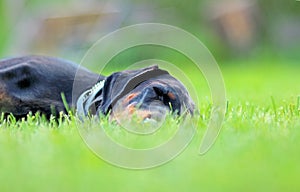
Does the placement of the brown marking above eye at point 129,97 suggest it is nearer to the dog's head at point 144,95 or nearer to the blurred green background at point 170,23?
the dog's head at point 144,95

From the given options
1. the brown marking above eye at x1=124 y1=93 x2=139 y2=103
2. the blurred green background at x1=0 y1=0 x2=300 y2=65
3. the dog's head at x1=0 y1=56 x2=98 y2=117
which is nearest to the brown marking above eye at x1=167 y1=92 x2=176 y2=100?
the brown marking above eye at x1=124 y1=93 x2=139 y2=103

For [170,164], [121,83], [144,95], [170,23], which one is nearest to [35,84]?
[121,83]

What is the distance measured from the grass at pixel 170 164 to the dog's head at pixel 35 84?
82cm

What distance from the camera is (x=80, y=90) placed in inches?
167

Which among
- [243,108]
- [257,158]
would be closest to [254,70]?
[243,108]

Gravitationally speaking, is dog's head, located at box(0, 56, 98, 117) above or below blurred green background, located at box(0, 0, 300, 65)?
below

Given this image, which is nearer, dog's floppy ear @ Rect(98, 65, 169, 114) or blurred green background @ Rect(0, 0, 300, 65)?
dog's floppy ear @ Rect(98, 65, 169, 114)

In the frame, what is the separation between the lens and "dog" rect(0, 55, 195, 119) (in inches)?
144

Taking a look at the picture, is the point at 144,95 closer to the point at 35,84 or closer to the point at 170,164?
the point at 35,84

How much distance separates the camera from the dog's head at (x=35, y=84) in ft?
13.6

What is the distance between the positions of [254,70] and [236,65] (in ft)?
3.53

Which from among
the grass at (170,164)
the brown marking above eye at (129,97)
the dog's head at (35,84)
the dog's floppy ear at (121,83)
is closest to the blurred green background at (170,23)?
the dog's head at (35,84)

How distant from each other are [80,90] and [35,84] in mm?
274

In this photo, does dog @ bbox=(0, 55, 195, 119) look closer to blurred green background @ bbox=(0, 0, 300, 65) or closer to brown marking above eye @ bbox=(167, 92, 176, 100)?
brown marking above eye @ bbox=(167, 92, 176, 100)
